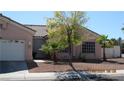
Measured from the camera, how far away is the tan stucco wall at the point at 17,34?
26.6 meters

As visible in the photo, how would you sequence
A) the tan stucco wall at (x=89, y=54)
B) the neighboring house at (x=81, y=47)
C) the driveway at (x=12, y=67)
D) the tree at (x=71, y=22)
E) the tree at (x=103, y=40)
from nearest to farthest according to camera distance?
the driveway at (x=12, y=67) → the tree at (x=71, y=22) → the tan stucco wall at (x=89, y=54) → the neighboring house at (x=81, y=47) → the tree at (x=103, y=40)

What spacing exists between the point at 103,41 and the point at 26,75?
1422cm

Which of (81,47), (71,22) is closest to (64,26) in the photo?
(71,22)

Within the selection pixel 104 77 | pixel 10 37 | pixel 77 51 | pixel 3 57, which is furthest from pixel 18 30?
pixel 104 77

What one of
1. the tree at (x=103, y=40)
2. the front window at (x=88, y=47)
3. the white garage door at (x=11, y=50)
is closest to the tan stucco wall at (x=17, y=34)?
the white garage door at (x=11, y=50)

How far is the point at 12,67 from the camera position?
73.1 feet

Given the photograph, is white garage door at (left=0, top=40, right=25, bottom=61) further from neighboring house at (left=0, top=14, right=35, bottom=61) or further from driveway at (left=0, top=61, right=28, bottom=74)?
driveway at (left=0, top=61, right=28, bottom=74)

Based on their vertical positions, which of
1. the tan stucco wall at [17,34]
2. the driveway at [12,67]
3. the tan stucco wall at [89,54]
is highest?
the tan stucco wall at [17,34]

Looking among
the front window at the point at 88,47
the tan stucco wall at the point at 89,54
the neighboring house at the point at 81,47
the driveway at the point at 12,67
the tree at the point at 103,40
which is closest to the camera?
the driveway at the point at 12,67

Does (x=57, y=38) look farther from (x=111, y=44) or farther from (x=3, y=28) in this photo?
(x=111, y=44)

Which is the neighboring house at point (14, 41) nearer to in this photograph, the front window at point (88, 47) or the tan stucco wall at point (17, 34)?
the tan stucco wall at point (17, 34)

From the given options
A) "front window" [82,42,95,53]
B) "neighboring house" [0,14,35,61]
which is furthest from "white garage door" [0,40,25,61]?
"front window" [82,42,95,53]

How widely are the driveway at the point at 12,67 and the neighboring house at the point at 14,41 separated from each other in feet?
4.79

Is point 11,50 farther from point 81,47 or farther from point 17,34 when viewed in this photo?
point 81,47
